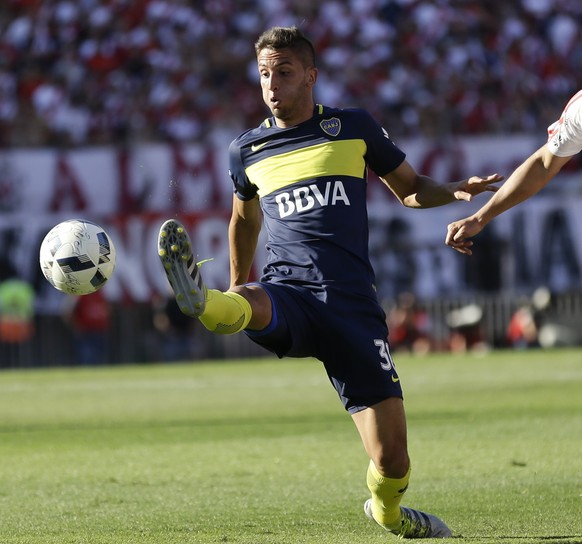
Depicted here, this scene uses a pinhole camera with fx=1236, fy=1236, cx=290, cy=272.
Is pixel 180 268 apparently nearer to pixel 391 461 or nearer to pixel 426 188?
pixel 391 461

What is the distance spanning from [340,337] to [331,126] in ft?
3.61

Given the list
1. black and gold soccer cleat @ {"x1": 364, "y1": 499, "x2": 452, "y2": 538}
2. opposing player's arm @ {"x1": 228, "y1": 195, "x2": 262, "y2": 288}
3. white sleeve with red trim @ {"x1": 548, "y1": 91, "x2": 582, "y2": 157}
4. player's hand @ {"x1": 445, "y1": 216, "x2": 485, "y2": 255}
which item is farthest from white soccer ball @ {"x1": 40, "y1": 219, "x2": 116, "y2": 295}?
white sleeve with red trim @ {"x1": 548, "y1": 91, "x2": 582, "y2": 157}

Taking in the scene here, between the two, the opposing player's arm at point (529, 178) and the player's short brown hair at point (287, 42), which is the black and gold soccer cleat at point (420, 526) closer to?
the opposing player's arm at point (529, 178)

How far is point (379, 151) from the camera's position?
6.19 metres

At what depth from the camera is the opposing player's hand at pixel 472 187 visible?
595 centimetres

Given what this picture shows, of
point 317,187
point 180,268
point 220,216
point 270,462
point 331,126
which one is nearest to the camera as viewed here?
point 180,268

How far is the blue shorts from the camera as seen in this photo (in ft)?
18.8

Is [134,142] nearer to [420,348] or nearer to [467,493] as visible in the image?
[420,348]

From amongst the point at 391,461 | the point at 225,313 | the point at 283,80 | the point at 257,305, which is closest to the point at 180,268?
the point at 225,313

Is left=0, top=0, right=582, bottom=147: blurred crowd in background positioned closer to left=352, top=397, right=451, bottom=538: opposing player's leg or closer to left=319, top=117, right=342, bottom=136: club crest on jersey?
left=319, top=117, right=342, bottom=136: club crest on jersey

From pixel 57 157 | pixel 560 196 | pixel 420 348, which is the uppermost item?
pixel 57 157

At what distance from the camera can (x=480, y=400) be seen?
14.4 meters

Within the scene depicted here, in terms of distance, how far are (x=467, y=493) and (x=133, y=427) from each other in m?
5.87

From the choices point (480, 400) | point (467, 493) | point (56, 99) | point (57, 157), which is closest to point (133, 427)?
point (480, 400)
